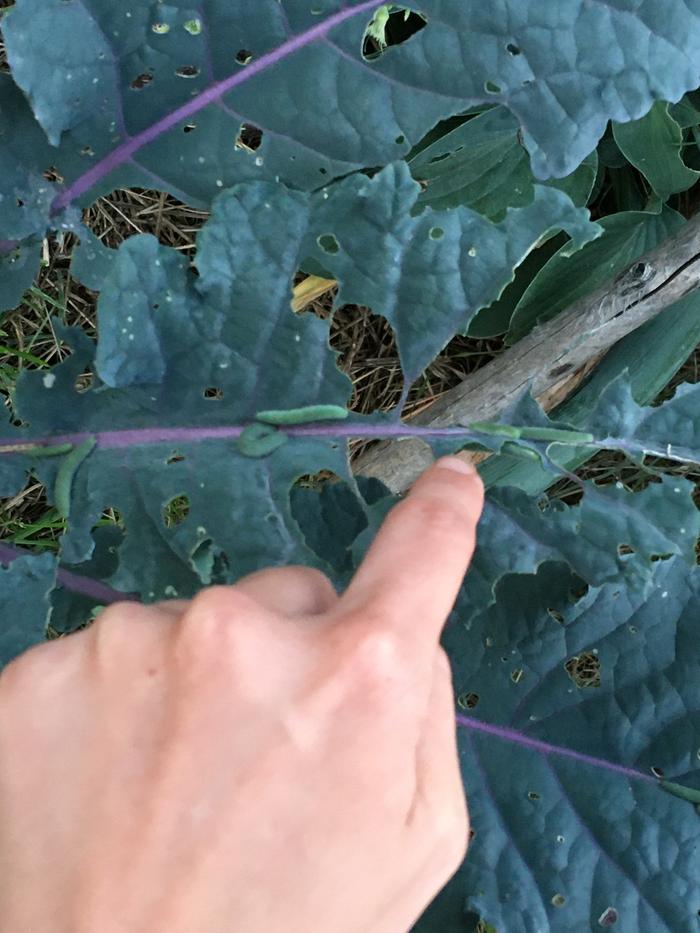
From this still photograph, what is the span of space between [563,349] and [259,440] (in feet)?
1.40

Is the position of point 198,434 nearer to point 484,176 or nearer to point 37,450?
point 37,450

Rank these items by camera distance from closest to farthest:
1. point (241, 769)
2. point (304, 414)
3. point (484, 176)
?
point (241, 769), point (304, 414), point (484, 176)

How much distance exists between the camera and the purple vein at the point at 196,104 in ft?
2.18

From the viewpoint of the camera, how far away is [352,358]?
1300mm

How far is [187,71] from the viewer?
69 cm

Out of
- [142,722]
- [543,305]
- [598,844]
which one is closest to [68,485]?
[142,722]

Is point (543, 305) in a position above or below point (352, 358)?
above

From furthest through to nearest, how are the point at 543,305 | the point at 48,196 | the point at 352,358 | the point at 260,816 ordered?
the point at 352,358
the point at 543,305
the point at 48,196
the point at 260,816

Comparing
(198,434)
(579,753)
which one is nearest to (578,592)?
(579,753)

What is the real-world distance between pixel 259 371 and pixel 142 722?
13.7 inches

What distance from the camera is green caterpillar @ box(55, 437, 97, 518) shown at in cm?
67

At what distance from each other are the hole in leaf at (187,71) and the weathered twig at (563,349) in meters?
0.39

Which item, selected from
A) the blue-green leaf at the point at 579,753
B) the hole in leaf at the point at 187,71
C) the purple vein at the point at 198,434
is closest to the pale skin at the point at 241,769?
the purple vein at the point at 198,434

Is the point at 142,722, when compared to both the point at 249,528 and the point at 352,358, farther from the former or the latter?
the point at 352,358
